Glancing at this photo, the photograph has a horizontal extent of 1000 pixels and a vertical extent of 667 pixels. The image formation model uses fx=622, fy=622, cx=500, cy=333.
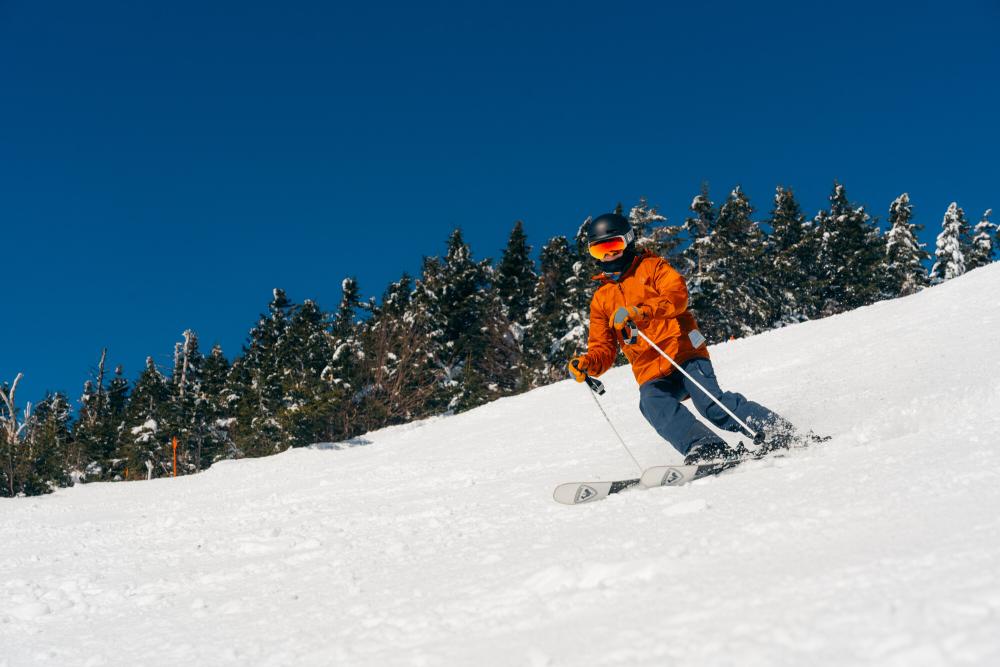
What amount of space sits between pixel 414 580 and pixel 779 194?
47164 millimetres

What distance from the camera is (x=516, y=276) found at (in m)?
43.0

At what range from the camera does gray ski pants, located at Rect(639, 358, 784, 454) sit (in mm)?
4430

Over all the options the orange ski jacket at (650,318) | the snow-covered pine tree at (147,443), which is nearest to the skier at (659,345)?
the orange ski jacket at (650,318)

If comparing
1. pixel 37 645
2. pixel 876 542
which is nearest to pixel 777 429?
pixel 876 542

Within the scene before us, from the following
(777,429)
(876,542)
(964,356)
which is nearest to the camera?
(876,542)

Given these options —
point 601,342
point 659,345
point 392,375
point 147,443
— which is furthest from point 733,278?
point 659,345

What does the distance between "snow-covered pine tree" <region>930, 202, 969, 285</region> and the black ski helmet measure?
1879 inches

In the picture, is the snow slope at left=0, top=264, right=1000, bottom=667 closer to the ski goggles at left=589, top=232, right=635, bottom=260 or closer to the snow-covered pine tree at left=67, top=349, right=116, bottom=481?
the ski goggles at left=589, top=232, right=635, bottom=260

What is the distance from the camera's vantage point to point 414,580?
289 centimetres

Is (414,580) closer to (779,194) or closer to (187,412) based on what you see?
(187,412)

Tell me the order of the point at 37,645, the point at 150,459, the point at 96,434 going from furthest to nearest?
the point at 96,434 → the point at 150,459 → the point at 37,645

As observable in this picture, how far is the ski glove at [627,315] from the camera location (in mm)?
4695

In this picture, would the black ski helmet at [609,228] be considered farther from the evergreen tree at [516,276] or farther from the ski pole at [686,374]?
the evergreen tree at [516,276]

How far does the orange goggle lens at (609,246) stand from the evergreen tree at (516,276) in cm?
3683
